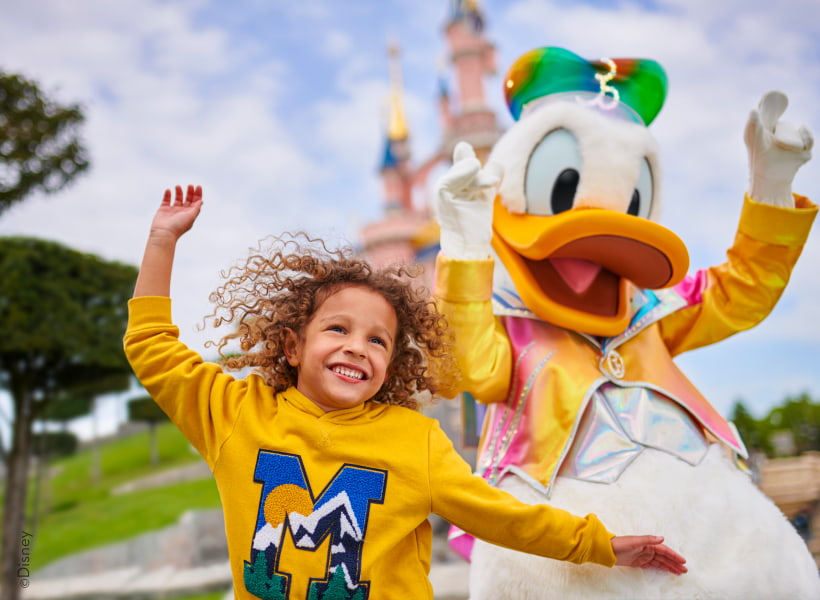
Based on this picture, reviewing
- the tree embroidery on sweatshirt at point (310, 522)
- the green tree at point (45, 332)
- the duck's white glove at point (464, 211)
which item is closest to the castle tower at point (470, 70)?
the green tree at point (45, 332)

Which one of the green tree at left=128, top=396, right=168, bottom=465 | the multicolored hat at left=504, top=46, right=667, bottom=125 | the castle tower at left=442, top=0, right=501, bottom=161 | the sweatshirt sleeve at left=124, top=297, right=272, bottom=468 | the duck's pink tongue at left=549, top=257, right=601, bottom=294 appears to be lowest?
the green tree at left=128, top=396, right=168, bottom=465

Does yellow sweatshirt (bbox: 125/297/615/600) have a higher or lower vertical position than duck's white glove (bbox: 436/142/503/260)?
lower

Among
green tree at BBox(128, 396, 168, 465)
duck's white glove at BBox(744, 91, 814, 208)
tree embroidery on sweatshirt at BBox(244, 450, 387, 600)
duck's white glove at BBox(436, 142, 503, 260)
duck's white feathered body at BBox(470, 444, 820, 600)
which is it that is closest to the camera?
tree embroidery on sweatshirt at BBox(244, 450, 387, 600)

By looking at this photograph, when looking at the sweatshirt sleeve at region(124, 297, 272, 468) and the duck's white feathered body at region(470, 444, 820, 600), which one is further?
the duck's white feathered body at region(470, 444, 820, 600)

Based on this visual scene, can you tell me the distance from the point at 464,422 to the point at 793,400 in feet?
48.0

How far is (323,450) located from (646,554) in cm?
82

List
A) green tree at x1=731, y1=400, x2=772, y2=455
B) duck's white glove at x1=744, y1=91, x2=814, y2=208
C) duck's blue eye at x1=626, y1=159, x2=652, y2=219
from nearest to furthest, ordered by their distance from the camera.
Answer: duck's white glove at x1=744, y1=91, x2=814, y2=208, duck's blue eye at x1=626, y1=159, x2=652, y2=219, green tree at x1=731, y1=400, x2=772, y2=455

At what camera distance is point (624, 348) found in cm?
210

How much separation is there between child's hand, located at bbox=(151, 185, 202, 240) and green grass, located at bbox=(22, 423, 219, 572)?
328 inches

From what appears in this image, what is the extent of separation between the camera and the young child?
1.29m

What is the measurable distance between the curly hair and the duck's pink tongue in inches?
24.1

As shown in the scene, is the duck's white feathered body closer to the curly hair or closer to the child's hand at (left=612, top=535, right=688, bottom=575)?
the child's hand at (left=612, top=535, right=688, bottom=575)

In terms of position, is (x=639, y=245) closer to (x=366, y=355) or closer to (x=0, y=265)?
(x=366, y=355)

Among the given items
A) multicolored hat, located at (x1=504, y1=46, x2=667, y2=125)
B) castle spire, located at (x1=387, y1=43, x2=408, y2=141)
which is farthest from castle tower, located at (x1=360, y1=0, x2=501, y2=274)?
multicolored hat, located at (x1=504, y1=46, x2=667, y2=125)
